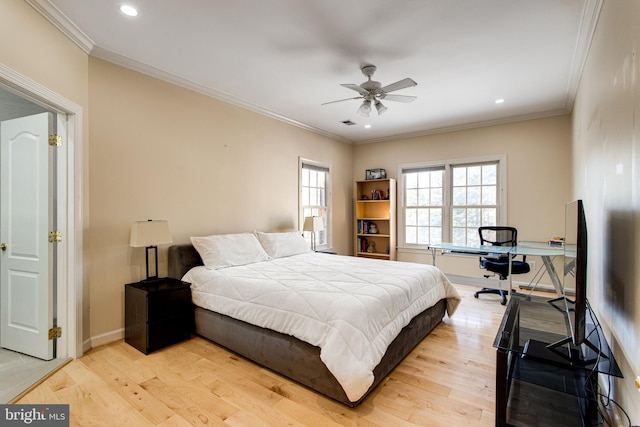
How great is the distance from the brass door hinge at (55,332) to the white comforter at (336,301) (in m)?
1.04

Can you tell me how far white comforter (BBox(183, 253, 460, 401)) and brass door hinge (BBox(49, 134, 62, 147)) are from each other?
1594 millimetres

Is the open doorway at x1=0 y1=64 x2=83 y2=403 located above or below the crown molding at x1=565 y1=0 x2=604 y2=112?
below

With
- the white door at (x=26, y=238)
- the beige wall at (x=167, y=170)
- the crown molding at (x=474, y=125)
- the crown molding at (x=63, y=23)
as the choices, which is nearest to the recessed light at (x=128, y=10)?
the crown molding at (x=63, y=23)

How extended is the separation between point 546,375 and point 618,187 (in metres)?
1.19

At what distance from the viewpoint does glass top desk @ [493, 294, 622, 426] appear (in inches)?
61.2

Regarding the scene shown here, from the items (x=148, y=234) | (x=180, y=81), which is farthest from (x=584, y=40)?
(x=148, y=234)

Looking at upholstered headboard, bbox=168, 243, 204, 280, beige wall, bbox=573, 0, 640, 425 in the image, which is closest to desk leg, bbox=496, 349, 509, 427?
beige wall, bbox=573, 0, 640, 425

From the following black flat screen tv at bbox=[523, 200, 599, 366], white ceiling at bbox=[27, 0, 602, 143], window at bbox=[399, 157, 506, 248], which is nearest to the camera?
black flat screen tv at bbox=[523, 200, 599, 366]

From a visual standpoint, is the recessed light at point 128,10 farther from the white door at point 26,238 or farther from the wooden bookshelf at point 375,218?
the wooden bookshelf at point 375,218

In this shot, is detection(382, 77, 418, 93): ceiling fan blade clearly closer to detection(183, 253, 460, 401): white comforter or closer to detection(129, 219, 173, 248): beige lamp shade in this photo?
detection(183, 253, 460, 401): white comforter

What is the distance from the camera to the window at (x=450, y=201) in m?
5.07

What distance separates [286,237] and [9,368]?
286 centimetres

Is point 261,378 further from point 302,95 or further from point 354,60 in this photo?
point 302,95

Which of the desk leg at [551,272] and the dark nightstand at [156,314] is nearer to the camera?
the dark nightstand at [156,314]
